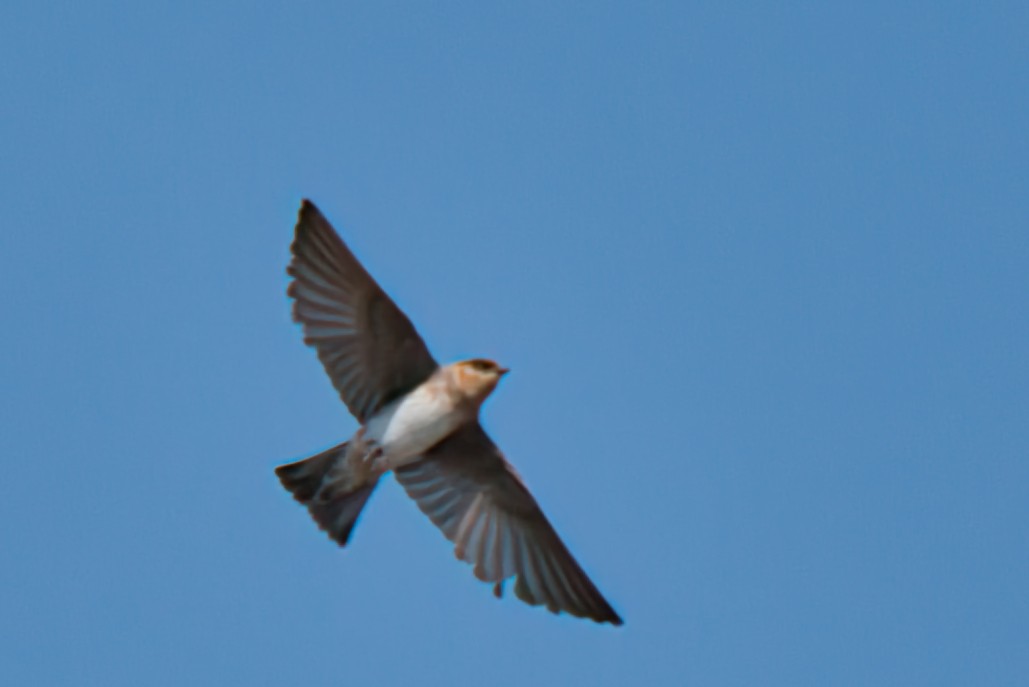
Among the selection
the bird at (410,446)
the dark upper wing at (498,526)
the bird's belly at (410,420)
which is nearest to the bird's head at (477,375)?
the bird at (410,446)

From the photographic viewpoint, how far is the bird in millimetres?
13680

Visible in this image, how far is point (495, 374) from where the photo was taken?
541 inches

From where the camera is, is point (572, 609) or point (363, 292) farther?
point (572, 609)

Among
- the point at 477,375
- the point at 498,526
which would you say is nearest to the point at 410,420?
the point at 477,375

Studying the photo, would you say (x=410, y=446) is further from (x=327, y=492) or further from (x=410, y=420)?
(x=327, y=492)

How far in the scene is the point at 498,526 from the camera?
14.6m

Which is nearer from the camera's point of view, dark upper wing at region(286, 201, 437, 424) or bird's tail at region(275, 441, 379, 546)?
dark upper wing at region(286, 201, 437, 424)

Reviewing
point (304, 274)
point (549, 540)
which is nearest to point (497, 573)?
point (549, 540)

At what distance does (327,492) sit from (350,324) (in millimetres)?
1171

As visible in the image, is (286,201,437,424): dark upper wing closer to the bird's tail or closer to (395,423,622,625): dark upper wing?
the bird's tail

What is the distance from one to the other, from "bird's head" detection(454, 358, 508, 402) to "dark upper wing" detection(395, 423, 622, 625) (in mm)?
724

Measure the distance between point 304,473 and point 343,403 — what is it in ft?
1.79

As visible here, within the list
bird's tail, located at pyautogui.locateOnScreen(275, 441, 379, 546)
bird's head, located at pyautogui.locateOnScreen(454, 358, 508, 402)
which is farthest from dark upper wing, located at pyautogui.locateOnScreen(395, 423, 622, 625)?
bird's head, located at pyautogui.locateOnScreen(454, 358, 508, 402)

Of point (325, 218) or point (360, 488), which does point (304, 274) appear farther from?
point (360, 488)
